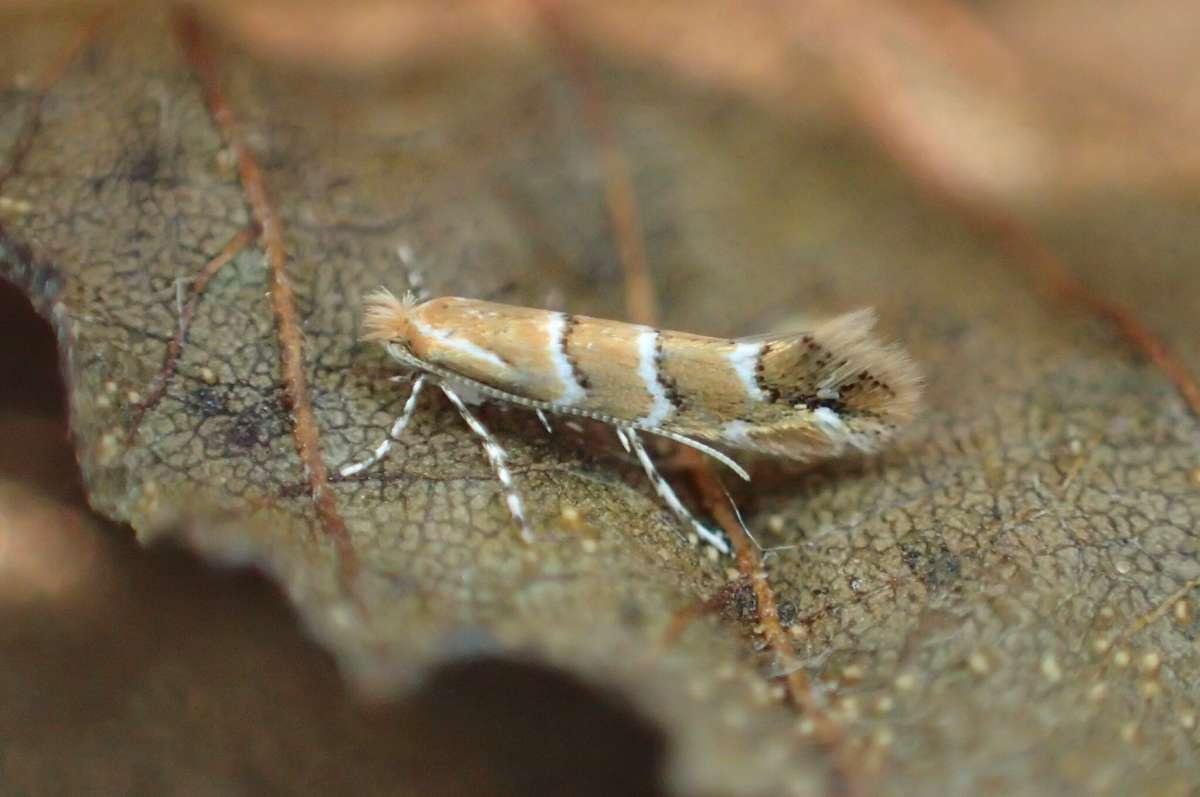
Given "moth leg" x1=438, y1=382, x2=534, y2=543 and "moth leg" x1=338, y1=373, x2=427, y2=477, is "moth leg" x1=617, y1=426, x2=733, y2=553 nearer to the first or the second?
"moth leg" x1=438, y1=382, x2=534, y2=543

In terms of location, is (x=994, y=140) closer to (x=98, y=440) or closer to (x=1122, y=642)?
(x=1122, y=642)

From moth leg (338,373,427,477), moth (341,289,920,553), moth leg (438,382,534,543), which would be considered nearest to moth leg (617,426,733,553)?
moth (341,289,920,553)

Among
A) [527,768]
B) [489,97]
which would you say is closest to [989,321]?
[489,97]

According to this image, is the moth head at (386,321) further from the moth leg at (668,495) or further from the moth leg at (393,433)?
the moth leg at (668,495)

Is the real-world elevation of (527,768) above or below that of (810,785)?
below

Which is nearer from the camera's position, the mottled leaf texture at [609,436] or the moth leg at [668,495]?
the mottled leaf texture at [609,436]

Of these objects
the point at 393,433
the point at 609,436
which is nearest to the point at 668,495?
the point at 609,436

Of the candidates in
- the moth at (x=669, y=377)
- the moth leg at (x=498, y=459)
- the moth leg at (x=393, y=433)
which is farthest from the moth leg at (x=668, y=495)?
the moth leg at (x=393, y=433)

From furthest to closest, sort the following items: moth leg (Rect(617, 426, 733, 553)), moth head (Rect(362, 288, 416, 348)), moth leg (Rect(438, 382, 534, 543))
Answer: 1. moth head (Rect(362, 288, 416, 348))
2. moth leg (Rect(617, 426, 733, 553))
3. moth leg (Rect(438, 382, 534, 543))
